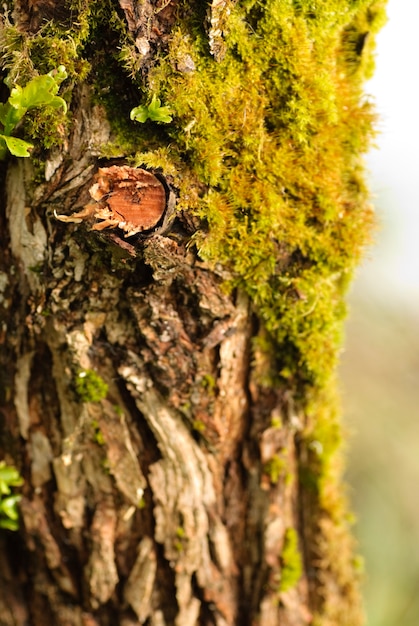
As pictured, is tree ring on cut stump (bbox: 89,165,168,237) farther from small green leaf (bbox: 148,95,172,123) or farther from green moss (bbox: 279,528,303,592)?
green moss (bbox: 279,528,303,592)

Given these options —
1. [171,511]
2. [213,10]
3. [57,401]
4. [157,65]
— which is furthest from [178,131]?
[171,511]

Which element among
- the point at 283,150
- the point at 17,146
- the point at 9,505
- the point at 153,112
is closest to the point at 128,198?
the point at 153,112

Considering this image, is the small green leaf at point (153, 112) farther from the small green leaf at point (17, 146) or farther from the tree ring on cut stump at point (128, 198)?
the small green leaf at point (17, 146)

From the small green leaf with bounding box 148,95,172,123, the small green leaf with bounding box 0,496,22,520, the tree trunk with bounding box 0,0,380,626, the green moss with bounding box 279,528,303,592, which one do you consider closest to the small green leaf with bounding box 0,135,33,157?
the tree trunk with bounding box 0,0,380,626

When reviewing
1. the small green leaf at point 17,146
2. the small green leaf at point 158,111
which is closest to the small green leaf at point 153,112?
the small green leaf at point 158,111

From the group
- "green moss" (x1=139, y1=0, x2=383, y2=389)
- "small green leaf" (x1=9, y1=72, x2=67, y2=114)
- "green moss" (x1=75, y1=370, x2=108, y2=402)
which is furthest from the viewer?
"green moss" (x1=75, y1=370, x2=108, y2=402)

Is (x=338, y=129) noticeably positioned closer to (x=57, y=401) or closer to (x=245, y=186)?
(x=245, y=186)

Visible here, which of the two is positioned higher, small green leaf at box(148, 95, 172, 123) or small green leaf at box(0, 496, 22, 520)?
small green leaf at box(148, 95, 172, 123)
